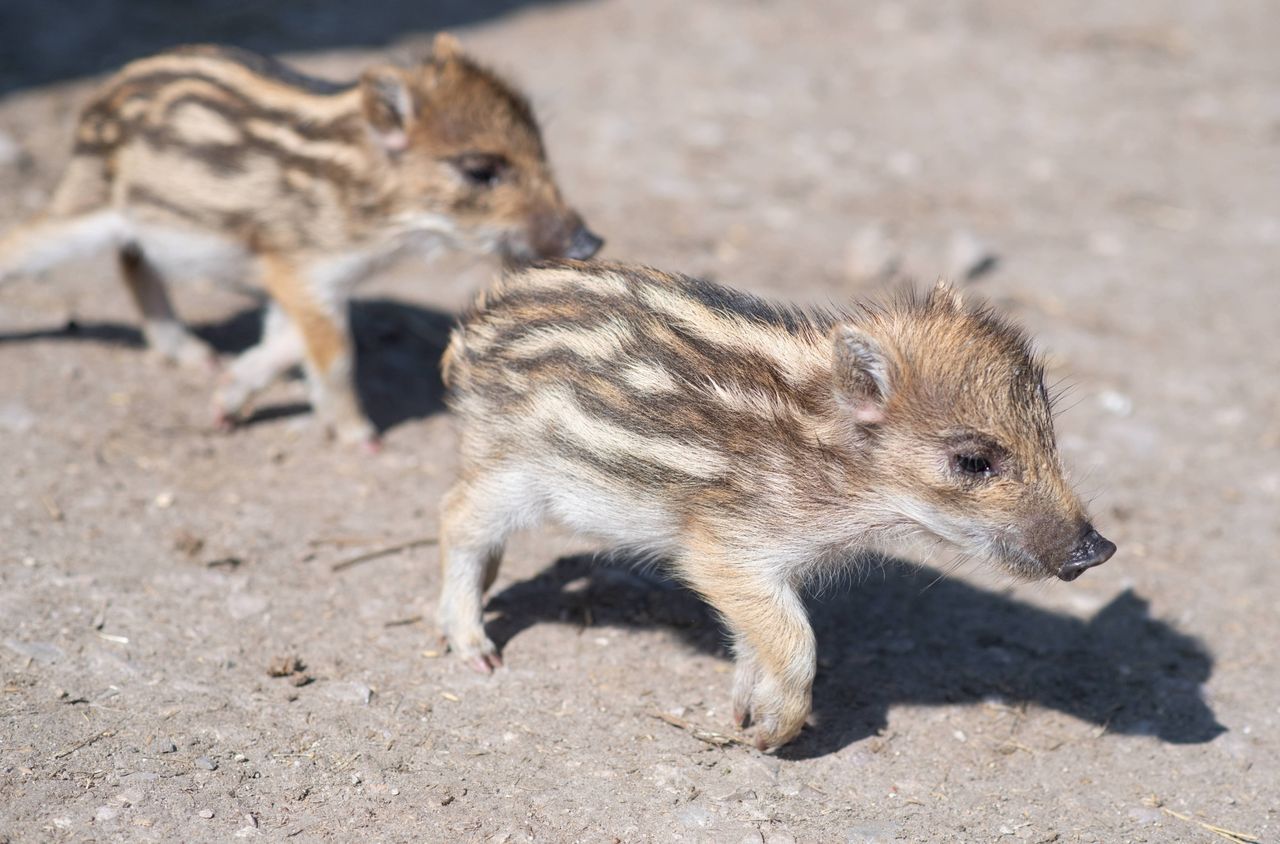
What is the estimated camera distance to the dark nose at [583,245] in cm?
620

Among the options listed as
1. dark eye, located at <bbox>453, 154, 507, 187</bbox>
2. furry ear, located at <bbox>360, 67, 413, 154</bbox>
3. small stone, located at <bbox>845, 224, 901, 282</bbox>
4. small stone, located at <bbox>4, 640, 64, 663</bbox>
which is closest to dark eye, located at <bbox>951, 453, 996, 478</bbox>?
dark eye, located at <bbox>453, 154, 507, 187</bbox>

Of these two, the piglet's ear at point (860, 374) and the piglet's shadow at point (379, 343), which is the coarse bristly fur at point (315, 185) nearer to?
the piglet's shadow at point (379, 343)

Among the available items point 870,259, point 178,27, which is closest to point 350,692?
point 870,259

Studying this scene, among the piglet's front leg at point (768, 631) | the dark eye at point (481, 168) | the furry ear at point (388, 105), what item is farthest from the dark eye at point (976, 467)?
the furry ear at point (388, 105)

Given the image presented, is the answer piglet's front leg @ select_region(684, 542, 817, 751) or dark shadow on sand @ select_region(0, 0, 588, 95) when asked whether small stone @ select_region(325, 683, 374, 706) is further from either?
dark shadow on sand @ select_region(0, 0, 588, 95)

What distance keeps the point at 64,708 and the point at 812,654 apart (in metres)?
2.30

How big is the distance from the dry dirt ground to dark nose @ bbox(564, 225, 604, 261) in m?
1.06

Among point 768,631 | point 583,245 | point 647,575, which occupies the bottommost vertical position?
point 647,575

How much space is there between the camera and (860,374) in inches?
167

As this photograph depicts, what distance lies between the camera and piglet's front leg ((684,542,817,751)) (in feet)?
14.3

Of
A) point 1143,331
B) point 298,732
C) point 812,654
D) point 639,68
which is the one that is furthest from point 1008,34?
point 298,732

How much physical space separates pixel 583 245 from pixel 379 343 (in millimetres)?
1519

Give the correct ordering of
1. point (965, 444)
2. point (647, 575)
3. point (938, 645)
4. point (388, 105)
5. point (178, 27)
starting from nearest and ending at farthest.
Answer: point (965, 444), point (938, 645), point (647, 575), point (388, 105), point (178, 27)

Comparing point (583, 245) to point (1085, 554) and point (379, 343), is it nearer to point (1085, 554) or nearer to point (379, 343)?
point (379, 343)
